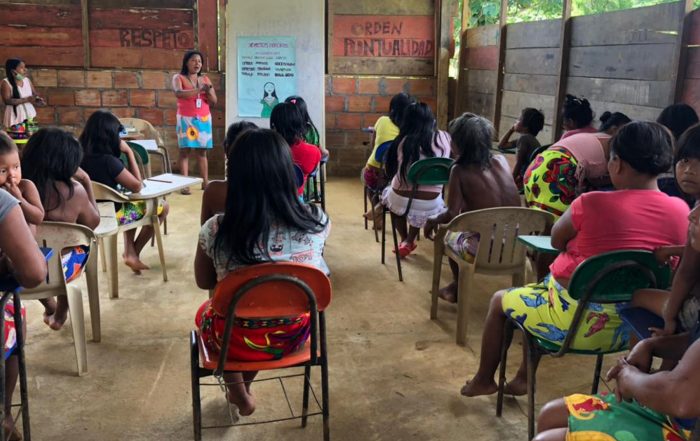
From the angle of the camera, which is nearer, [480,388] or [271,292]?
[271,292]

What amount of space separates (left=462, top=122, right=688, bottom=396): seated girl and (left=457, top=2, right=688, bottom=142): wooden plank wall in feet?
5.13

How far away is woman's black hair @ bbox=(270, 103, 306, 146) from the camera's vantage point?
12.8ft

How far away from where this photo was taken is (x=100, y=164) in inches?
140

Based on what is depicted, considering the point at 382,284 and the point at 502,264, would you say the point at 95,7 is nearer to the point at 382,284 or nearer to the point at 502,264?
the point at 382,284

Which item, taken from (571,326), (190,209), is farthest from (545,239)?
(190,209)

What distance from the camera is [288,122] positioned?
391 centimetres

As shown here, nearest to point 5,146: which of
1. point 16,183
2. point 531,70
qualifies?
point 16,183

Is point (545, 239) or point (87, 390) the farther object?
point (87, 390)

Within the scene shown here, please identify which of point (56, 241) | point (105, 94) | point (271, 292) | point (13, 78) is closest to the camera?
point (271, 292)

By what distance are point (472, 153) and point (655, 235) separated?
130cm

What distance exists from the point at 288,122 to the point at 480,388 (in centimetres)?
202

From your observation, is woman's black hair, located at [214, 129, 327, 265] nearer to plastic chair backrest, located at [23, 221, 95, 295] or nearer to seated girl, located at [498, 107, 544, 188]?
plastic chair backrest, located at [23, 221, 95, 295]

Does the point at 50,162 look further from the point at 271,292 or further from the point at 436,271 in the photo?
the point at 436,271

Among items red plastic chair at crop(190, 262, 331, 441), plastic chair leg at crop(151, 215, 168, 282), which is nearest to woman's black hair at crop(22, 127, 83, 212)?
plastic chair leg at crop(151, 215, 168, 282)
